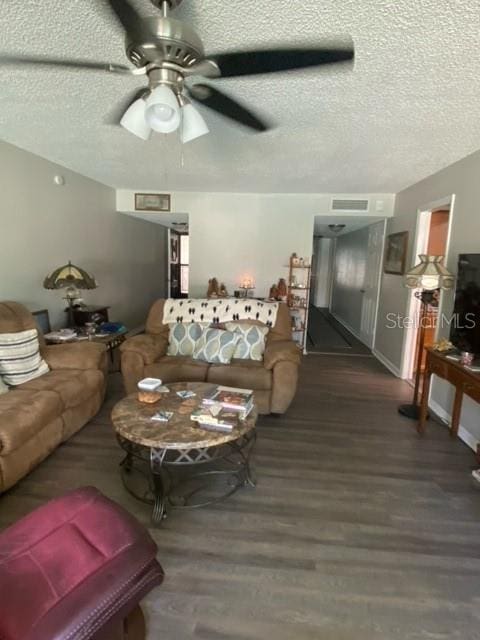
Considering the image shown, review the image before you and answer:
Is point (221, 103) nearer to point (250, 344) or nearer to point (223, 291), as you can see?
point (250, 344)

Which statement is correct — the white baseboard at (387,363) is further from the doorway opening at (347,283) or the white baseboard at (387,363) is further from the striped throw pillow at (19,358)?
the striped throw pillow at (19,358)

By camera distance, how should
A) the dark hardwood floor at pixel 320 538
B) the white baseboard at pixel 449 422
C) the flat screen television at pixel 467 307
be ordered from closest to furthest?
the dark hardwood floor at pixel 320 538, the flat screen television at pixel 467 307, the white baseboard at pixel 449 422

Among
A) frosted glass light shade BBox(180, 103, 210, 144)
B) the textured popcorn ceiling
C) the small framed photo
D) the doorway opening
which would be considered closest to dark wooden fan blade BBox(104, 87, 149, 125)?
the textured popcorn ceiling

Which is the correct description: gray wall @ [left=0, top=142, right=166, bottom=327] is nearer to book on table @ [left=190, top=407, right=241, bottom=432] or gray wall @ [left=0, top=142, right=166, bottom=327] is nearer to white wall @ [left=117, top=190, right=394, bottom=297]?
white wall @ [left=117, top=190, right=394, bottom=297]

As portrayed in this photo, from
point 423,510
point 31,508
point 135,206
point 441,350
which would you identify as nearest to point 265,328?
point 441,350

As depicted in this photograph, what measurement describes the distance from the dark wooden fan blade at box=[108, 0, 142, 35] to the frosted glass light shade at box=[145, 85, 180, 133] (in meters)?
0.22

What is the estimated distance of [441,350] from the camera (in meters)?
2.82

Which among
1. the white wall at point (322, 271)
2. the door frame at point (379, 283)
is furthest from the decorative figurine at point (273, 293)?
the white wall at point (322, 271)

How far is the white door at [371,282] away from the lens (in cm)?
546

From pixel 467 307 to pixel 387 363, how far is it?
2302 mm

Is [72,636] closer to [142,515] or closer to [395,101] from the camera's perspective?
[142,515]

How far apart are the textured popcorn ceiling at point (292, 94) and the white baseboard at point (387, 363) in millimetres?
2279

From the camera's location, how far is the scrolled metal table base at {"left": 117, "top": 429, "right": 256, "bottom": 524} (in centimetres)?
193

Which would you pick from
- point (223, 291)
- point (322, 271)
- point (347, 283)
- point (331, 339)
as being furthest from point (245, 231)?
point (322, 271)
